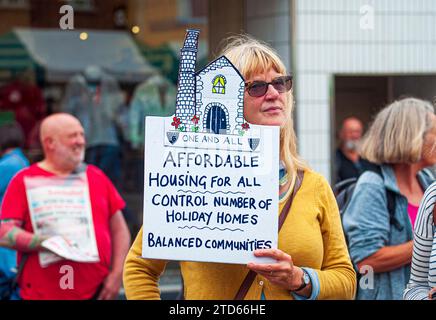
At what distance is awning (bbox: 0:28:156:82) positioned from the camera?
494 inches

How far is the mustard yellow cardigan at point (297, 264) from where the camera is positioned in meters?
3.29

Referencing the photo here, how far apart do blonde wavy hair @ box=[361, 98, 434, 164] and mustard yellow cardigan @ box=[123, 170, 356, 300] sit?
4.49 feet

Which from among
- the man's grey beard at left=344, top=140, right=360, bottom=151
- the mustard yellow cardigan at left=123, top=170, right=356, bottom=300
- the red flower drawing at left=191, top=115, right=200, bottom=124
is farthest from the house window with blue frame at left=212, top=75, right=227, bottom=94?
the man's grey beard at left=344, top=140, right=360, bottom=151

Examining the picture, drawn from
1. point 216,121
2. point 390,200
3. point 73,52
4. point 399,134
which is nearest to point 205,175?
point 216,121

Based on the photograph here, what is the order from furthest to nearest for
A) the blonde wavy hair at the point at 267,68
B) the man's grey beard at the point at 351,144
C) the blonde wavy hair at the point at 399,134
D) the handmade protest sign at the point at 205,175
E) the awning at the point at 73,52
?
the awning at the point at 73,52 → the man's grey beard at the point at 351,144 → the blonde wavy hair at the point at 399,134 → the blonde wavy hair at the point at 267,68 → the handmade protest sign at the point at 205,175

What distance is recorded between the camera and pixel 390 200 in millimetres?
4609

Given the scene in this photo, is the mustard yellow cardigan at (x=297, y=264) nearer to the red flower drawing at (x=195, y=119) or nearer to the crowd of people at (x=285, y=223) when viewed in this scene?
the crowd of people at (x=285, y=223)

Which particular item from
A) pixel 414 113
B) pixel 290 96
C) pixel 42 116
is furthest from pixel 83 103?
pixel 290 96

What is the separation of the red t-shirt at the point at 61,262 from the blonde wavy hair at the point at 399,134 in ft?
5.64

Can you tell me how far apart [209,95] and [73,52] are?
967 cm

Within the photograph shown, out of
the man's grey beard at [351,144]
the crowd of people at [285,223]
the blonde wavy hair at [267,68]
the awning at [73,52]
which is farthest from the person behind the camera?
the awning at [73,52]

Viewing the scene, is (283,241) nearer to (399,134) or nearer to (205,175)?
(205,175)

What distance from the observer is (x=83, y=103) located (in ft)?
38.8

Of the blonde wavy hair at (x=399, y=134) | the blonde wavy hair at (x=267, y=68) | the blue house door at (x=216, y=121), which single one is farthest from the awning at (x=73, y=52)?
the blue house door at (x=216, y=121)
